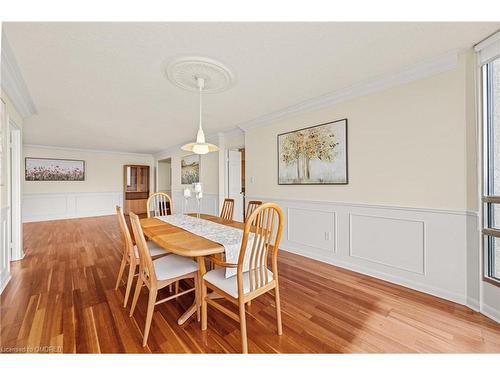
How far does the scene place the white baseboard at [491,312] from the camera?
163cm

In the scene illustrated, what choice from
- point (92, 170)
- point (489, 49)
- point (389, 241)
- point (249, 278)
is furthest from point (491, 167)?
point (92, 170)

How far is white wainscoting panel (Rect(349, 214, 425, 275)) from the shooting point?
2.12 meters

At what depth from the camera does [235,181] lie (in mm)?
4738

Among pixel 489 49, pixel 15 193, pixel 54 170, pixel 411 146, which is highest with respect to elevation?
pixel 489 49

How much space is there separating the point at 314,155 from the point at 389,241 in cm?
139

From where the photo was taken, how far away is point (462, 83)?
185cm

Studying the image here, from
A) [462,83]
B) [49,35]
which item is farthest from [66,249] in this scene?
[462,83]

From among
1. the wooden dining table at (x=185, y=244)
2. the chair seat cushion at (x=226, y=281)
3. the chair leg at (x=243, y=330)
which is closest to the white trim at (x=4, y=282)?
the wooden dining table at (x=185, y=244)

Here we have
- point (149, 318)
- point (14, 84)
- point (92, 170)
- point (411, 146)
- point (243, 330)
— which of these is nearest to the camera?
point (243, 330)

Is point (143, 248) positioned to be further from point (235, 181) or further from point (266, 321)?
point (235, 181)

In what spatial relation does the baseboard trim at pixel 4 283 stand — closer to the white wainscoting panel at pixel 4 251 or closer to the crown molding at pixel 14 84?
the white wainscoting panel at pixel 4 251

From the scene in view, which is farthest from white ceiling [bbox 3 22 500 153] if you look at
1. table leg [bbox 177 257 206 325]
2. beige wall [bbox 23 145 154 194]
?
beige wall [bbox 23 145 154 194]
